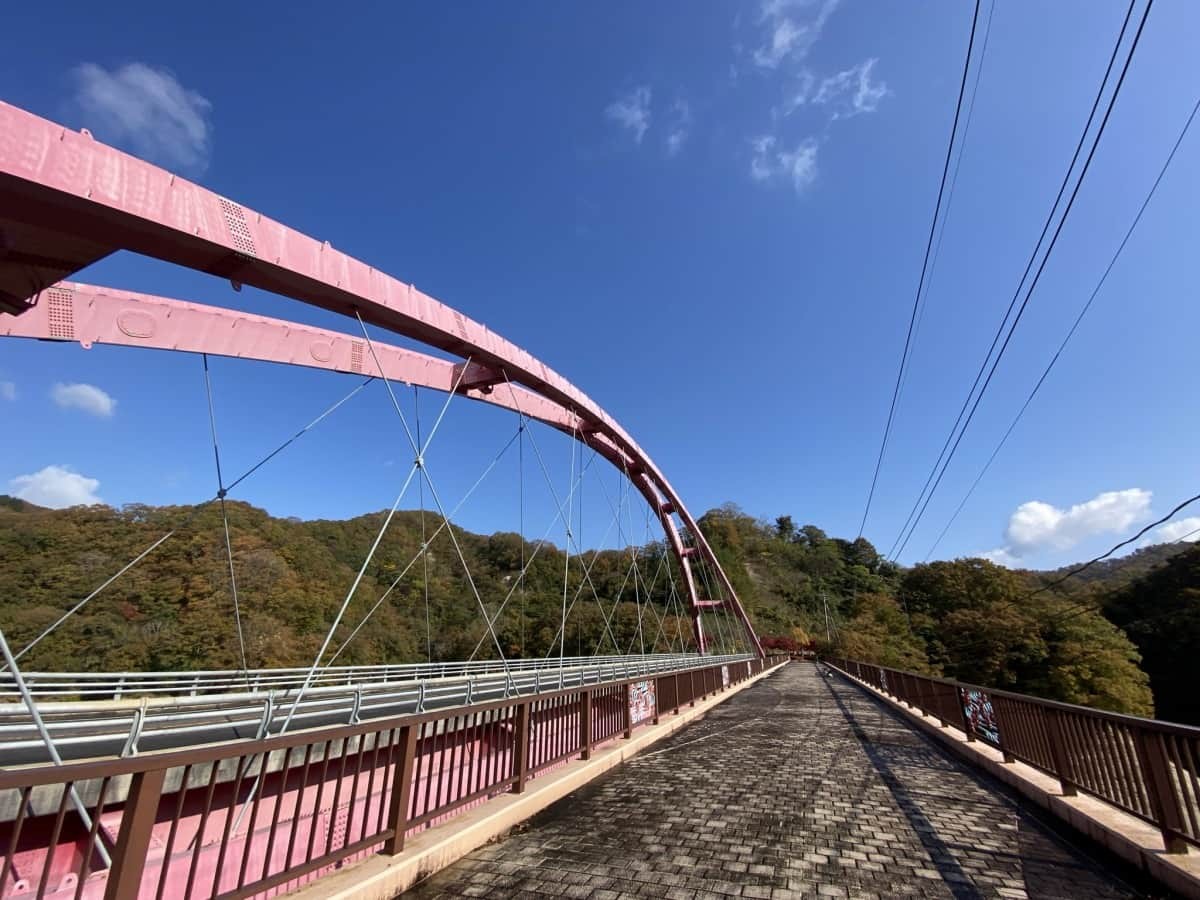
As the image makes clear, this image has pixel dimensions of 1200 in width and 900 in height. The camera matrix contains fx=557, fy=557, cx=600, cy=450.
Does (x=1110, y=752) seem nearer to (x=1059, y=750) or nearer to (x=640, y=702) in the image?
(x=1059, y=750)

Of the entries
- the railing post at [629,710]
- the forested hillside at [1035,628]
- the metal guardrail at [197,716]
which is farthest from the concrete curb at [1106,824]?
the forested hillside at [1035,628]

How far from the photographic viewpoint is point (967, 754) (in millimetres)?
7480

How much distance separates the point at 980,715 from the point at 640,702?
4824 mm

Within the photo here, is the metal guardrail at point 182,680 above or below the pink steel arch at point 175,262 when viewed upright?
below

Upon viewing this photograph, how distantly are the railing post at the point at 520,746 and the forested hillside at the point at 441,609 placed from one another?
13868 mm

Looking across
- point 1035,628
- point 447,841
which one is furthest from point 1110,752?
point 1035,628

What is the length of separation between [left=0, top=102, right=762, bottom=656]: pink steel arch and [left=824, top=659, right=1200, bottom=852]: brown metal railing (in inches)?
380

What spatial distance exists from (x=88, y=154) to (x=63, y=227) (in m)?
0.78

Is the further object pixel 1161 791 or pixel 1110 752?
pixel 1110 752

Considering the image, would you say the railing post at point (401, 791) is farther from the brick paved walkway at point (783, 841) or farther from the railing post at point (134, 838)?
the railing post at point (134, 838)

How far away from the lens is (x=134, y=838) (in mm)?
2189

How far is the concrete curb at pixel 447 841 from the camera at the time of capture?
10.2ft

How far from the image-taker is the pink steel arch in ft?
17.1

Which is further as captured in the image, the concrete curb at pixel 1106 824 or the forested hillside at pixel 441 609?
the forested hillside at pixel 441 609
